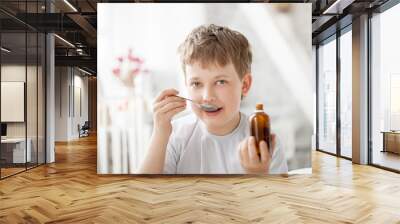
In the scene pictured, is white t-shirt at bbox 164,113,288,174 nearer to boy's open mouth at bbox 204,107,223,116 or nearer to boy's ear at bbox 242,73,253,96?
boy's open mouth at bbox 204,107,223,116

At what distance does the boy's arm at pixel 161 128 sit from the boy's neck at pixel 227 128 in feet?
1.91

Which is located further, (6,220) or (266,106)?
(266,106)

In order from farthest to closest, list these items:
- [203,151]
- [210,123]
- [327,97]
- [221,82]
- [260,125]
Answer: [327,97]
[260,125]
[203,151]
[210,123]
[221,82]

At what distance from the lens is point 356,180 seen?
19.7ft

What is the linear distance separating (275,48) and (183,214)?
330 cm

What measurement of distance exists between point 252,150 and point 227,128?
53 cm

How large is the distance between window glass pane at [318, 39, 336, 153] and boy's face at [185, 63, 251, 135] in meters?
4.40

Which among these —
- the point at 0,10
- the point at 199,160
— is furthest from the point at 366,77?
the point at 0,10

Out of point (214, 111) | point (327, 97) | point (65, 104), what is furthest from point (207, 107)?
point (65, 104)

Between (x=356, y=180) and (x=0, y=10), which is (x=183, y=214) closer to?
(x=356, y=180)

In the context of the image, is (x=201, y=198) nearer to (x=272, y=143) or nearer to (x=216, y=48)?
(x=272, y=143)

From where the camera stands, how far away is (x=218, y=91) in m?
5.88

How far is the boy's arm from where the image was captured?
611 cm

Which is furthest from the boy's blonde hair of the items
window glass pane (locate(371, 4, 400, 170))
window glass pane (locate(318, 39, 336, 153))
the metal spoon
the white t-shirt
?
window glass pane (locate(318, 39, 336, 153))
